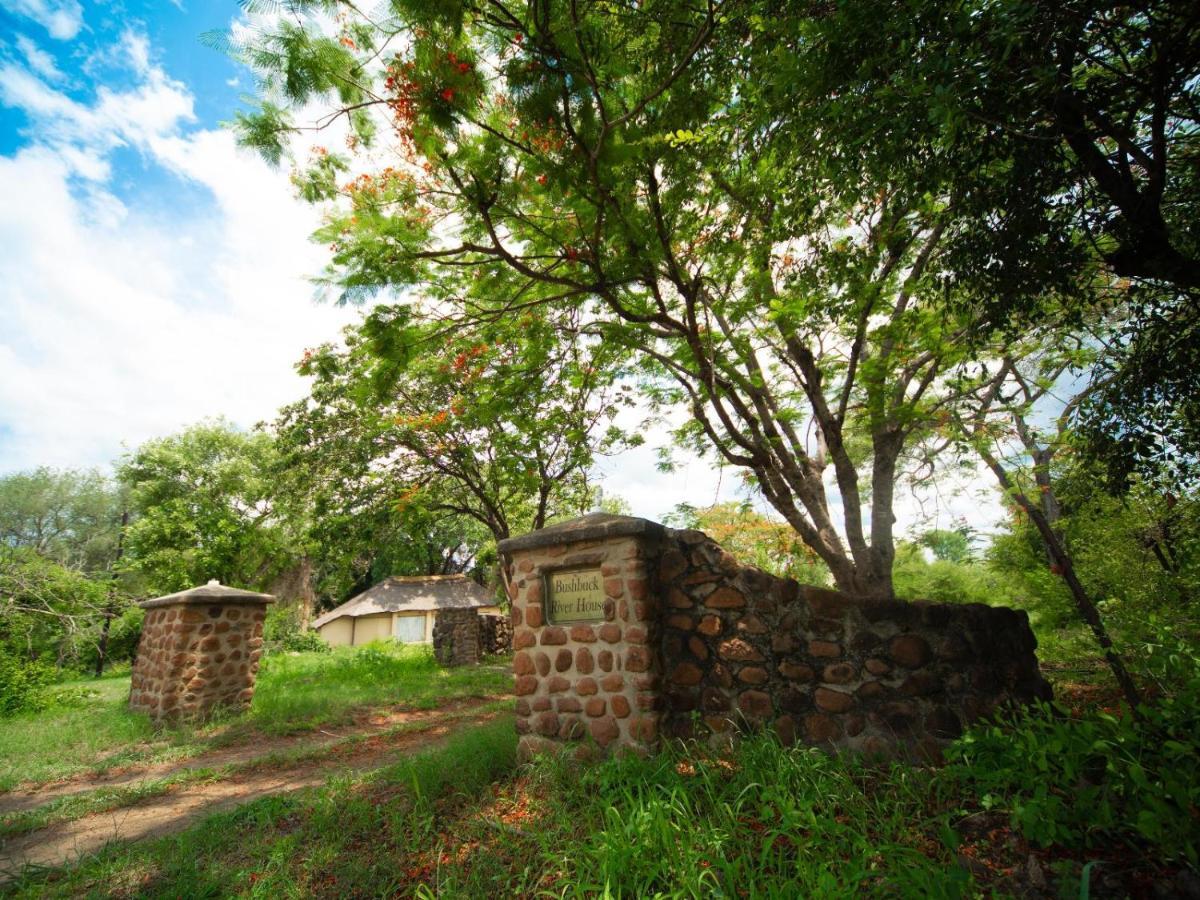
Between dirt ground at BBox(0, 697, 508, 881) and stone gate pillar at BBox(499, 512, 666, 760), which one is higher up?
stone gate pillar at BBox(499, 512, 666, 760)

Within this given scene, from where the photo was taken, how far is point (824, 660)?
12.8 ft

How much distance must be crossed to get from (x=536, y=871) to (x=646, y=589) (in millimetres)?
1847

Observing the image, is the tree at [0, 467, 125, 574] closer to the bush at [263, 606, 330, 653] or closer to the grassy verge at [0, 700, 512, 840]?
the bush at [263, 606, 330, 653]

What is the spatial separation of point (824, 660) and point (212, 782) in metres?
6.15

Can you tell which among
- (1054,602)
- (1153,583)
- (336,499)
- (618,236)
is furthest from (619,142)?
(336,499)

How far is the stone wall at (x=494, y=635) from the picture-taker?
19484 millimetres

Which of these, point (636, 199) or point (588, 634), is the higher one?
point (636, 199)

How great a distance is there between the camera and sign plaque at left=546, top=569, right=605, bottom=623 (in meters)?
4.38

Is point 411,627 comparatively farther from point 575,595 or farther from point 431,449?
point 575,595

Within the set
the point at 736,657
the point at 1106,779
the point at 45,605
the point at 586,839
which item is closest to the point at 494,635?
the point at 45,605

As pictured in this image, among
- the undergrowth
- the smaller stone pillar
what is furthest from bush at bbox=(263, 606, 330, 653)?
the undergrowth

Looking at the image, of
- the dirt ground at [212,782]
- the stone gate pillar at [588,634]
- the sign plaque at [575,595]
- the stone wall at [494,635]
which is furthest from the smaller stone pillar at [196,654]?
the stone wall at [494,635]

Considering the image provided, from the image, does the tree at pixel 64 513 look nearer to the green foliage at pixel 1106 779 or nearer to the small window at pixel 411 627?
the small window at pixel 411 627

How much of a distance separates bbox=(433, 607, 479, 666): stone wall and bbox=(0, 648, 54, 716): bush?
28.3 feet
